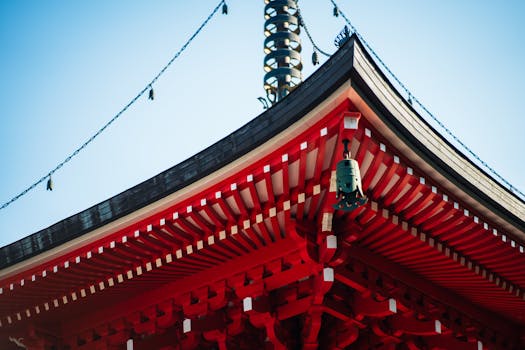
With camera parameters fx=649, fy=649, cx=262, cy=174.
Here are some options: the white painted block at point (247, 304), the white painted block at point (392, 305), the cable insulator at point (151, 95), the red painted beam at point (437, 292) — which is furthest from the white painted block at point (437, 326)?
the cable insulator at point (151, 95)

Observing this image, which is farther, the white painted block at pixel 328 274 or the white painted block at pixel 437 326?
the white painted block at pixel 437 326

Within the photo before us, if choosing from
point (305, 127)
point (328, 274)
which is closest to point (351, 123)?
point (305, 127)

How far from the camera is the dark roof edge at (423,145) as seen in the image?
830cm

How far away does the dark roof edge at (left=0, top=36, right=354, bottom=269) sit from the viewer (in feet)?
28.2

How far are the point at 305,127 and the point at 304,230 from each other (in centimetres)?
166

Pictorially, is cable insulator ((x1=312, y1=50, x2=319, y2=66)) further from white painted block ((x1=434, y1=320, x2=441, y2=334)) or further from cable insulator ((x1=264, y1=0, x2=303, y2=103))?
white painted block ((x1=434, y1=320, x2=441, y2=334))

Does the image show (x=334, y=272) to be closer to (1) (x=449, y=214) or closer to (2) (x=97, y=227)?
(1) (x=449, y=214)

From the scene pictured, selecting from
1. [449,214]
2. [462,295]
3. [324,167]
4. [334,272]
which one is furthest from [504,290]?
[324,167]

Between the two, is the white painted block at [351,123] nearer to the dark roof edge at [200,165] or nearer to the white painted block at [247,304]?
the dark roof edge at [200,165]

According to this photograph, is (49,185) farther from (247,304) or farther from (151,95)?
(247,304)

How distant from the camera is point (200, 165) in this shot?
10.0m

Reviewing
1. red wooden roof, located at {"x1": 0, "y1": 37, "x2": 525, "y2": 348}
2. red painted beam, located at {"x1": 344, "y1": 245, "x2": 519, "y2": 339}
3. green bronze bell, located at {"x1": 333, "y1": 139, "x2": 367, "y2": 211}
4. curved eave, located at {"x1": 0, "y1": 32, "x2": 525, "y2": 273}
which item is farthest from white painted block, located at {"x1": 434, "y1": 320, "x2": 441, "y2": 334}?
green bronze bell, located at {"x1": 333, "y1": 139, "x2": 367, "y2": 211}

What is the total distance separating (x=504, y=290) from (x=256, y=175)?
17.5 ft

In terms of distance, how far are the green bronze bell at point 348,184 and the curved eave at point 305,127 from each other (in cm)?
87
